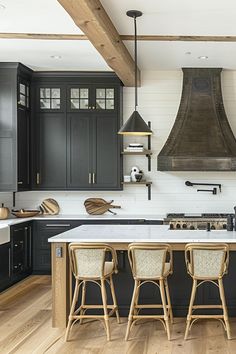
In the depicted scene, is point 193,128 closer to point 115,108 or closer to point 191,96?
point 191,96

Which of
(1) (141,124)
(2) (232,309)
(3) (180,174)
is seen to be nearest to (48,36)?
(1) (141,124)

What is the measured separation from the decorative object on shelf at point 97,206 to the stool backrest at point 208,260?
3206 millimetres

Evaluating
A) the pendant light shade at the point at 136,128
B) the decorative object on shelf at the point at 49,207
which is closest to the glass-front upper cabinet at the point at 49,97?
the decorative object on shelf at the point at 49,207

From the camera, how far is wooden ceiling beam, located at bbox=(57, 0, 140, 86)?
11.8 feet

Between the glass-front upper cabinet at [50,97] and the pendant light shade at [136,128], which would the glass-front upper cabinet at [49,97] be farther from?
the pendant light shade at [136,128]

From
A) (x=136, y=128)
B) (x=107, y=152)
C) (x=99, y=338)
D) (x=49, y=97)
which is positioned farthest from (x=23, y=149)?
(x=99, y=338)

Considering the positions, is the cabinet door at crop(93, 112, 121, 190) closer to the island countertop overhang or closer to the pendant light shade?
the island countertop overhang

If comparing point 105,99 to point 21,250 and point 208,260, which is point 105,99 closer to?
point 21,250

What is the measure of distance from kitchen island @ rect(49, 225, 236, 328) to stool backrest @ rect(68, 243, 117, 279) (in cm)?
17

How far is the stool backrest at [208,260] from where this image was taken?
4109 mm

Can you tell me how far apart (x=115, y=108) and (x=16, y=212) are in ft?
7.14

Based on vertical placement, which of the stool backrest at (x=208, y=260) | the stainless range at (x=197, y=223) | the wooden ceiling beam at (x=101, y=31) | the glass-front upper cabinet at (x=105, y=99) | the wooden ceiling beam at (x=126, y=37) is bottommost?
the stool backrest at (x=208, y=260)

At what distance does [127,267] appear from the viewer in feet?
15.6

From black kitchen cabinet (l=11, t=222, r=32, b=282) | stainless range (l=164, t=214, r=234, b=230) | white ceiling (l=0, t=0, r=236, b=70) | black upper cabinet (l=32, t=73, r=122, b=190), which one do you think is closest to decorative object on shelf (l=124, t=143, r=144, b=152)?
black upper cabinet (l=32, t=73, r=122, b=190)
